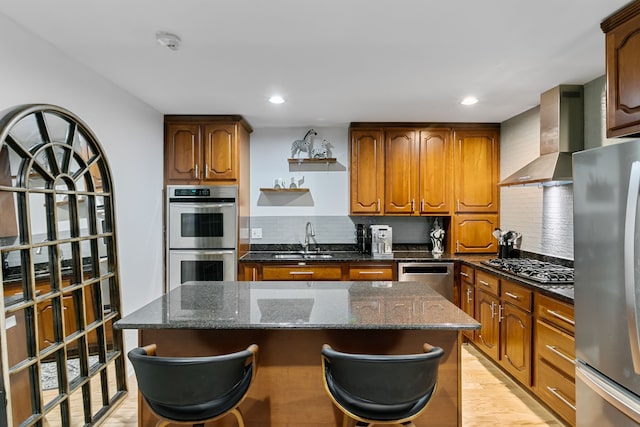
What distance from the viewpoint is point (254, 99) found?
3.41 meters

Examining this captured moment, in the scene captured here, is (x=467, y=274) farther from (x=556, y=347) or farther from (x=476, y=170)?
(x=556, y=347)

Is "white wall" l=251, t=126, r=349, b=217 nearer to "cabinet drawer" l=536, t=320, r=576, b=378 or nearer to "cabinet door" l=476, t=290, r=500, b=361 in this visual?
"cabinet door" l=476, t=290, r=500, b=361

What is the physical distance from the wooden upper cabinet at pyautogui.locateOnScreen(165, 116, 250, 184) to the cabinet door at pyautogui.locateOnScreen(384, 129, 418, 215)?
5.36 feet

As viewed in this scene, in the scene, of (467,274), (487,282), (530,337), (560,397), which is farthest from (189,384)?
(467,274)

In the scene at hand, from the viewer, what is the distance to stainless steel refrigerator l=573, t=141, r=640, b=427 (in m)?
1.63

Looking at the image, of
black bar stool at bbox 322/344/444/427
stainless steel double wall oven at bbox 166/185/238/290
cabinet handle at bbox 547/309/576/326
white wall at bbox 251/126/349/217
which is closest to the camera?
black bar stool at bbox 322/344/444/427

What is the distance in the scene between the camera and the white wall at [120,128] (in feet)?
6.73

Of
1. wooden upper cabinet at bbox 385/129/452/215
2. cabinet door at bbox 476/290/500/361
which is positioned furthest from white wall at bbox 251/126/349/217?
cabinet door at bbox 476/290/500/361

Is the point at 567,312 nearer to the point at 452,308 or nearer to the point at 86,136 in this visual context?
the point at 452,308

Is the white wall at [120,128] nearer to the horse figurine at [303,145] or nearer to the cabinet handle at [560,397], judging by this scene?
the horse figurine at [303,145]

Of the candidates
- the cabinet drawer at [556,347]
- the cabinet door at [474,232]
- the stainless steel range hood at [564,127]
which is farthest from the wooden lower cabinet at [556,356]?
the cabinet door at [474,232]

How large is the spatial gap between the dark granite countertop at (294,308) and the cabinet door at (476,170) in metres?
1.99

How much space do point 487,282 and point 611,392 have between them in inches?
65.4

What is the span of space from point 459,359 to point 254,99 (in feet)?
8.57
